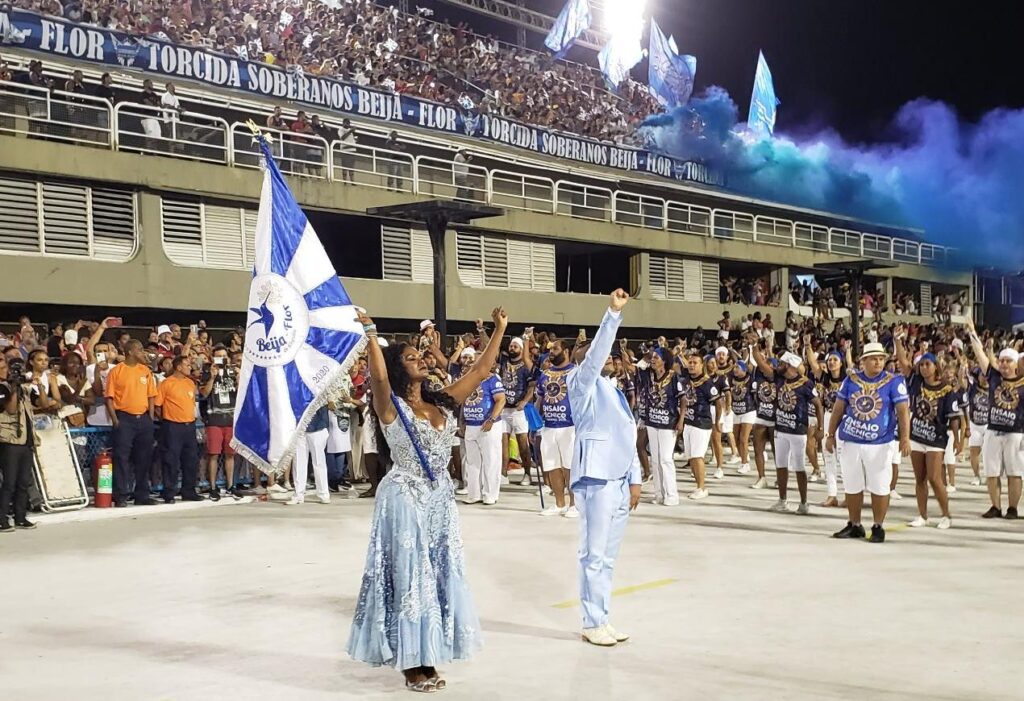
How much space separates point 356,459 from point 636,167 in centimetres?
2235

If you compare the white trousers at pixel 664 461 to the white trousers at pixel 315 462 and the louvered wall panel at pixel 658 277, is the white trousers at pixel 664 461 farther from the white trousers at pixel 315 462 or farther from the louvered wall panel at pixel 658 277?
the louvered wall panel at pixel 658 277

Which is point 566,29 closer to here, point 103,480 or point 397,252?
point 397,252

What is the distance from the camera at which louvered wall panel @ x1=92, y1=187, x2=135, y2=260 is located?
827 inches

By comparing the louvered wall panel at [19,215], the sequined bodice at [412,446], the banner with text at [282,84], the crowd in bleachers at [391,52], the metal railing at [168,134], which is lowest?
the sequined bodice at [412,446]

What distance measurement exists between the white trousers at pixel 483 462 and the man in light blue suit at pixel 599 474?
24.0 ft

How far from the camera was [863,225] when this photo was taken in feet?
153

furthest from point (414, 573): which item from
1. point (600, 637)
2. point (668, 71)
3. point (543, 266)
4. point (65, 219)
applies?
point (668, 71)

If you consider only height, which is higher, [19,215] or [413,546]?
[19,215]

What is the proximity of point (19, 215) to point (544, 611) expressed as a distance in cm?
1525

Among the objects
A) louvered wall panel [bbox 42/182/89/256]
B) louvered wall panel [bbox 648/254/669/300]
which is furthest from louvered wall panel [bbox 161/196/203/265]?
louvered wall panel [bbox 648/254/669/300]

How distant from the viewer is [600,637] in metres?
7.13

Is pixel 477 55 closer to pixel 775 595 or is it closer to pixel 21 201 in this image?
pixel 21 201

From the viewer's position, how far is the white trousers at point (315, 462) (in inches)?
602

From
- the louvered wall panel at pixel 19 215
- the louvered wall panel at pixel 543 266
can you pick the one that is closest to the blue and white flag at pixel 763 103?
the louvered wall panel at pixel 543 266
